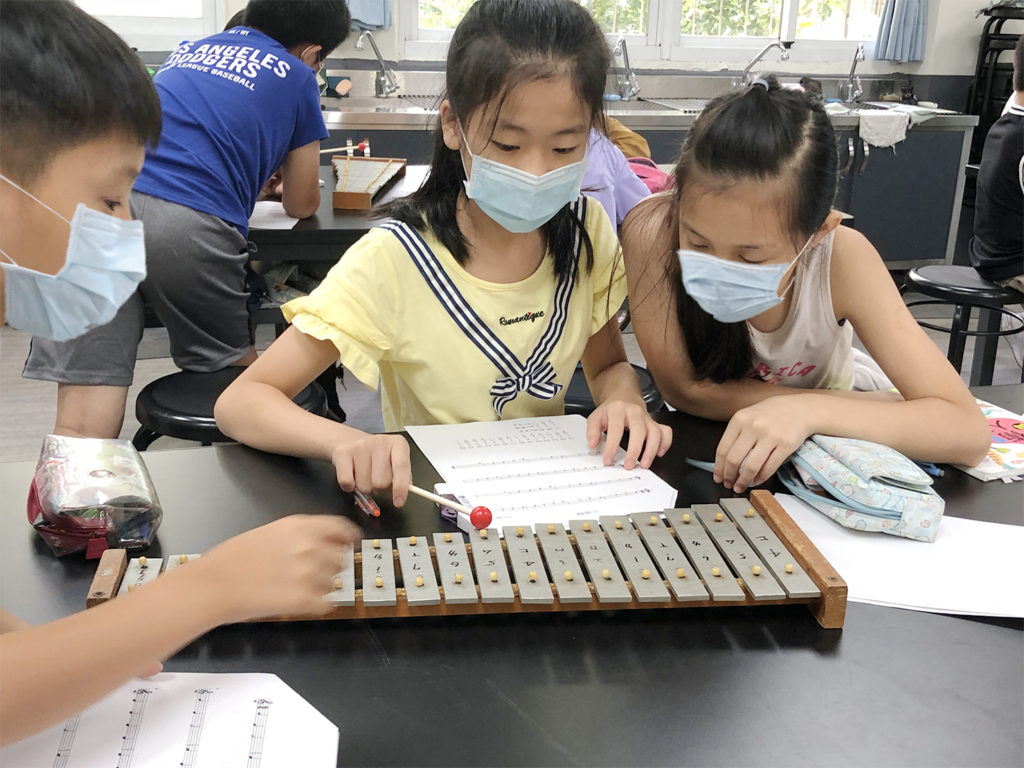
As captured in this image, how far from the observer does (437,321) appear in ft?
4.62

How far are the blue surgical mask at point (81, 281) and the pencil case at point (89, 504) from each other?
140 mm

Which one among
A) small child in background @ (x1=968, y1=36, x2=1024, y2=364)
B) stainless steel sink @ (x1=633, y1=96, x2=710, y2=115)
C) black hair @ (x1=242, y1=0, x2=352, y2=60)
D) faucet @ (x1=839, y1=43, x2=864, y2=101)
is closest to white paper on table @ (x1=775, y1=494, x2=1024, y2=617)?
black hair @ (x1=242, y1=0, x2=352, y2=60)

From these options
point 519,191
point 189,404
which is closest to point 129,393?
point 189,404

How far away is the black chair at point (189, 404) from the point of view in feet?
5.78

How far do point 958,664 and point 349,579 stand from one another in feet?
1.82

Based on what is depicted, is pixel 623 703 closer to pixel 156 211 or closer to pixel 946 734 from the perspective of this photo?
pixel 946 734

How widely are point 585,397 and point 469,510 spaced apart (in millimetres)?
957

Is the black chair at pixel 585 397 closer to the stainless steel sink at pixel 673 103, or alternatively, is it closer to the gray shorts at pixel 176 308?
the gray shorts at pixel 176 308

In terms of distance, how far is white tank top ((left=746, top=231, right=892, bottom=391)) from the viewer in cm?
144

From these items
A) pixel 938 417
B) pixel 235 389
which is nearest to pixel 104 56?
pixel 235 389

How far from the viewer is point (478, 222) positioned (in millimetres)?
1441

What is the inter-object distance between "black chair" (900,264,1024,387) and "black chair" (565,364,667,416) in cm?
121

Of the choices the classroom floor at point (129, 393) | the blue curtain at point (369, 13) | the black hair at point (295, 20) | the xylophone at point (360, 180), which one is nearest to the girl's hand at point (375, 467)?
the xylophone at point (360, 180)

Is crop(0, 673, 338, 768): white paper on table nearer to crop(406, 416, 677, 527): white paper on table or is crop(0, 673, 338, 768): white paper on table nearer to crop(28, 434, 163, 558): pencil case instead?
crop(28, 434, 163, 558): pencil case
